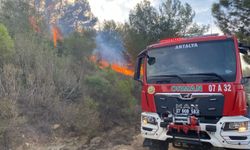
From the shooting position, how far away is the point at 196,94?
5820 mm

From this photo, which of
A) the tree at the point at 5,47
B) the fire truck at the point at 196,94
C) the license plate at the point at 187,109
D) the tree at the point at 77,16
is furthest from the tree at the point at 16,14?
the tree at the point at 77,16

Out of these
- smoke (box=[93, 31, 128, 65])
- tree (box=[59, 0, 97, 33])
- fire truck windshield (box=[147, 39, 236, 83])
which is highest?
tree (box=[59, 0, 97, 33])

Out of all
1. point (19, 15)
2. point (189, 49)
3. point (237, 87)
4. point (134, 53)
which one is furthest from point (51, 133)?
point (134, 53)

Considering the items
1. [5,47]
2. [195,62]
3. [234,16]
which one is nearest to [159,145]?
[195,62]

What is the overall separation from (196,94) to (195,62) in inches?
26.9

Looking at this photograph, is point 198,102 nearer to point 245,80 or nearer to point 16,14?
point 245,80

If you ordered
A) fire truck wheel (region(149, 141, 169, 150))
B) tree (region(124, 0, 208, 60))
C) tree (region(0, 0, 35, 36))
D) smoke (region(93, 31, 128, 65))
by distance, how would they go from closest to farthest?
fire truck wheel (region(149, 141, 169, 150))
tree (region(0, 0, 35, 36))
tree (region(124, 0, 208, 60))
smoke (region(93, 31, 128, 65))

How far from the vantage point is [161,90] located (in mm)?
6344

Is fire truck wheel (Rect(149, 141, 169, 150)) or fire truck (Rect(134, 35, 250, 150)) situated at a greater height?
fire truck (Rect(134, 35, 250, 150))

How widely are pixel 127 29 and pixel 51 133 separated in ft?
48.7

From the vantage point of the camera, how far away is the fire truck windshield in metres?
5.69

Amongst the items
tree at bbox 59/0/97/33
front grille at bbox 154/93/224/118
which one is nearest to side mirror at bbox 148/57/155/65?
front grille at bbox 154/93/224/118

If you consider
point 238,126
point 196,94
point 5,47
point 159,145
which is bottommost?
point 159,145

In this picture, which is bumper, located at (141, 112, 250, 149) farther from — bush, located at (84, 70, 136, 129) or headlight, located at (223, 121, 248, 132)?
bush, located at (84, 70, 136, 129)
